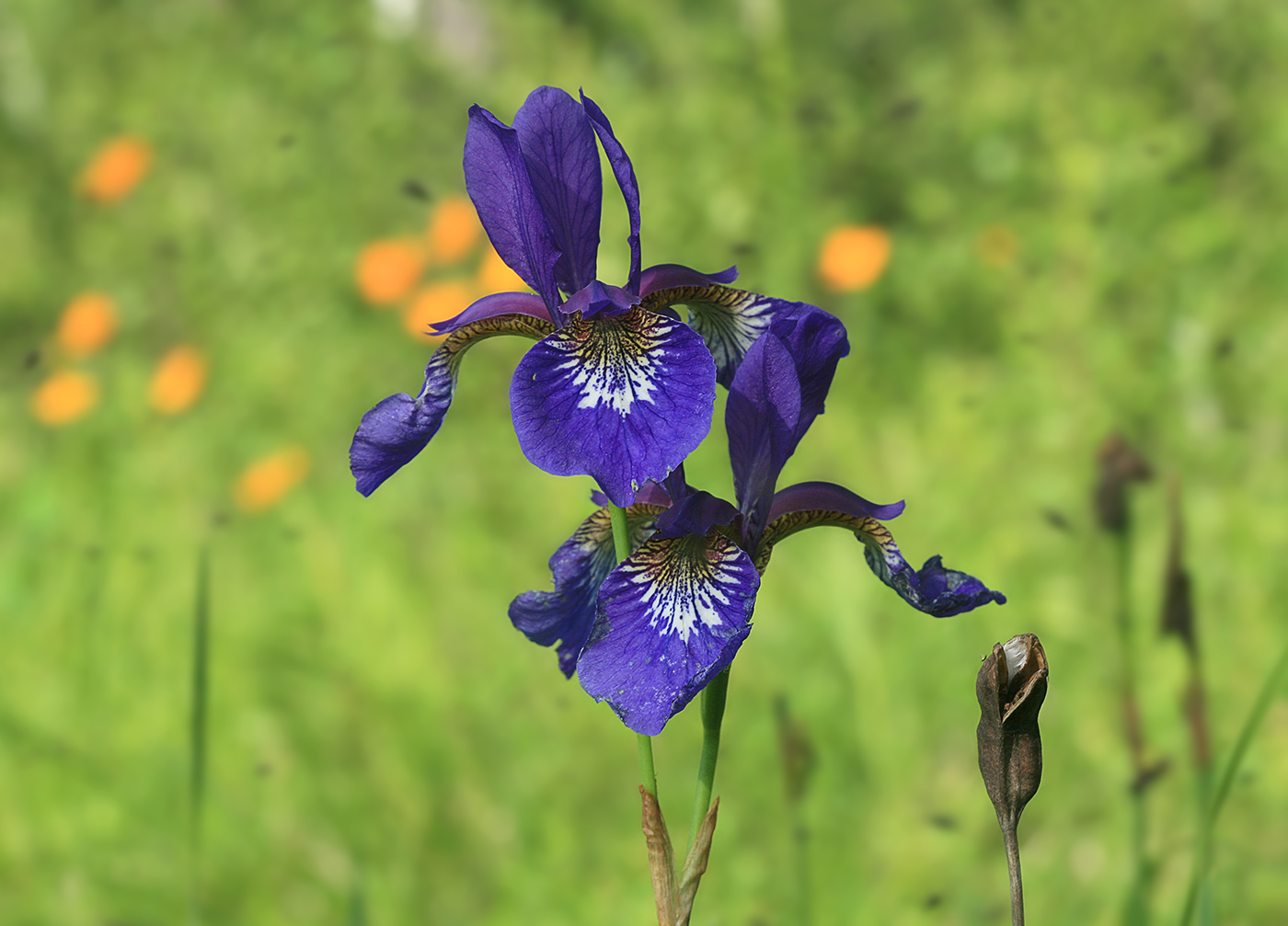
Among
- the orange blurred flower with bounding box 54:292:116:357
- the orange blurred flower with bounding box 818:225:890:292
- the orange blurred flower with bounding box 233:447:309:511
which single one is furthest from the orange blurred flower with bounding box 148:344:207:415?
the orange blurred flower with bounding box 818:225:890:292

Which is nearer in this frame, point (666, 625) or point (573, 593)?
point (666, 625)

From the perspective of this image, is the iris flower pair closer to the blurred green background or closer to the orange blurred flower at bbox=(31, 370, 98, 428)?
the blurred green background

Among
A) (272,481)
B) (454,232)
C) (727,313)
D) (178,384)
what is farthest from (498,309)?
(178,384)

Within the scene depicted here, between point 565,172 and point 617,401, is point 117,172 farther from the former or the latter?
point 617,401

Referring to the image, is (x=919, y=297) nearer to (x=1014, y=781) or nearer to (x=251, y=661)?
(x=251, y=661)

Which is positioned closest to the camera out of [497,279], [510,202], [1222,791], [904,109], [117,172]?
[510,202]

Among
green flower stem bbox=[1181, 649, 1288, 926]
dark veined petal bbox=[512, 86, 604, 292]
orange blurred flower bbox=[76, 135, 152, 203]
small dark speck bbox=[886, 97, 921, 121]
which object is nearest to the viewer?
dark veined petal bbox=[512, 86, 604, 292]
